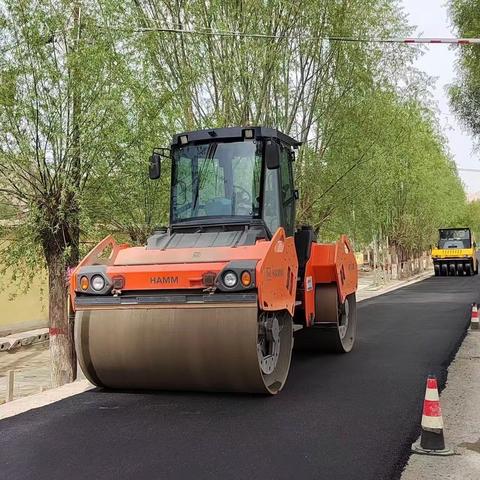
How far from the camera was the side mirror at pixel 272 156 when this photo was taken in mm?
6793

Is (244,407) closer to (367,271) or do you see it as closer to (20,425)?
(20,425)

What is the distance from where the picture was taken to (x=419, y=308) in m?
17.1

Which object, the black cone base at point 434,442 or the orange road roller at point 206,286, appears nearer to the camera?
the black cone base at point 434,442

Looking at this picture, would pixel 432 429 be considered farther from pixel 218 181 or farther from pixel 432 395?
pixel 218 181

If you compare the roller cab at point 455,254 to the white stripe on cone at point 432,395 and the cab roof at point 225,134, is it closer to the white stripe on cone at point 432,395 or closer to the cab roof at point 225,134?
the cab roof at point 225,134

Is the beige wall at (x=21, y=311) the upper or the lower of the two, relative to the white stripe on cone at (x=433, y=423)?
lower

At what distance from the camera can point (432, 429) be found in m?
4.84

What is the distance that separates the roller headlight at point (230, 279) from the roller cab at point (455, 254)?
33.8 m

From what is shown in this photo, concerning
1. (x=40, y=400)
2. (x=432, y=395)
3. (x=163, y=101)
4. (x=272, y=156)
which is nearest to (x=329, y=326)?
(x=272, y=156)

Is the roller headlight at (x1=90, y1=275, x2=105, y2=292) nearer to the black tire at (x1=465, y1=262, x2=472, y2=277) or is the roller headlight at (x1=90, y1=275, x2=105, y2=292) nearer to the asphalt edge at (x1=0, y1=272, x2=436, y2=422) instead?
the asphalt edge at (x1=0, y1=272, x2=436, y2=422)

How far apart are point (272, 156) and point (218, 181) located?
74cm

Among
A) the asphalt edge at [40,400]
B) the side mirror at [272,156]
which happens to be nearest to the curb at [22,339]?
the asphalt edge at [40,400]

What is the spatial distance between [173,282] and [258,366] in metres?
1.14

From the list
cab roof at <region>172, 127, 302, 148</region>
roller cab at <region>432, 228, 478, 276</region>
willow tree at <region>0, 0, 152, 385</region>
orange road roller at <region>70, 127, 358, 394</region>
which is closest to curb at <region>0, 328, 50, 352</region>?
willow tree at <region>0, 0, 152, 385</region>
